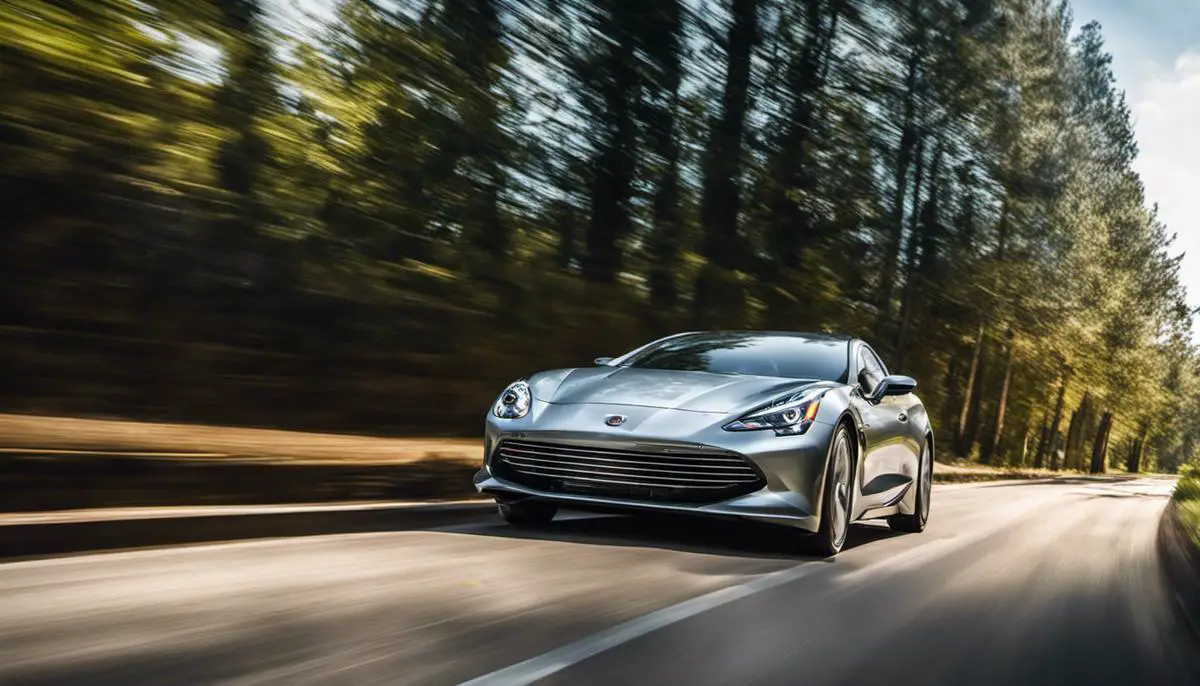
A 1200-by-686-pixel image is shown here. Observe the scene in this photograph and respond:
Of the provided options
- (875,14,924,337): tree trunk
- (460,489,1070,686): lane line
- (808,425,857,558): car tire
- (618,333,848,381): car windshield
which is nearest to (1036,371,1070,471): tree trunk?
(875,14,924,337): tree trunk

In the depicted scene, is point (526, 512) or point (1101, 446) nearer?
point (526, 512)

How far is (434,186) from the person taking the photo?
41.7 ft

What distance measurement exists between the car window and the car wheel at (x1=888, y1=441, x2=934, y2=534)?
3.36 feet

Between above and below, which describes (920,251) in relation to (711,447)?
above

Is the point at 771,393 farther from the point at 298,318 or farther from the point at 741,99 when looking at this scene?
the point at 741,99

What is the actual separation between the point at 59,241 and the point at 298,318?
3.39 m

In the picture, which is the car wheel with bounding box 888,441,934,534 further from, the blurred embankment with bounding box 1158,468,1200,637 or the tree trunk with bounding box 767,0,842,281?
the tree trunk with bounding box 767,0,842,281

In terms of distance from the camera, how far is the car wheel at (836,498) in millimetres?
7051

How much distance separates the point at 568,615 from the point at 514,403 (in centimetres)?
248

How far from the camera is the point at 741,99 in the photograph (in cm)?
1833

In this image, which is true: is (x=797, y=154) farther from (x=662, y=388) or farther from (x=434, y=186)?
(x=662, y=388)

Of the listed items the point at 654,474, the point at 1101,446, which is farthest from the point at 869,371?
the point at 1101,446

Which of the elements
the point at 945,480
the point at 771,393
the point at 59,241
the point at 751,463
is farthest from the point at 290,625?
the point at 945,480

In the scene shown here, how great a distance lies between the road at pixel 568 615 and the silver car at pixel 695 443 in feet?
0.97
